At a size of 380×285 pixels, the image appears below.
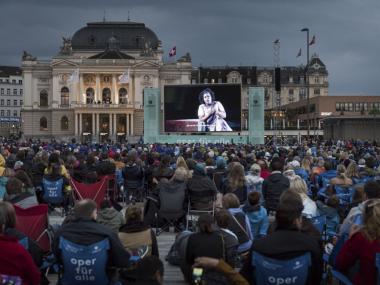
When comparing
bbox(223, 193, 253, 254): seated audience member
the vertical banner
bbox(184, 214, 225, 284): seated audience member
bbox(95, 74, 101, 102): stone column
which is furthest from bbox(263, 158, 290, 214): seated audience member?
bbox(95, 74, 101, 102): stone column

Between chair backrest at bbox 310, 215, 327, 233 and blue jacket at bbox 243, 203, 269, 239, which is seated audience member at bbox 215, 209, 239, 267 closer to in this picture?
blue jacket at bbox 243, 203, 269, 239

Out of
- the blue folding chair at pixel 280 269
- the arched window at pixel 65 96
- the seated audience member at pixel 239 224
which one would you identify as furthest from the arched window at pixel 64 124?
the blue folding chair at pixel 280 269

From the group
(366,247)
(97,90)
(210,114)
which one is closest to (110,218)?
(366,247)

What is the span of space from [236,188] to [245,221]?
13.8 ft

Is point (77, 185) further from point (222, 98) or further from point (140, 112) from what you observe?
point (140, 112)

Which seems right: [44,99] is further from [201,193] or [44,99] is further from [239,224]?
[239,224]

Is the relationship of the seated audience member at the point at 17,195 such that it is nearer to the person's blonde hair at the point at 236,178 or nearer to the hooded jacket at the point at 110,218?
the hooded jacket at the point at 110,218

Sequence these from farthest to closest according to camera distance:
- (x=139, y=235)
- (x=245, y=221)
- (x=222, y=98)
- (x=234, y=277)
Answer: (x=222, y=98) → (x=245, y=221) → (x=139, y=235) → (x=234, y=277)

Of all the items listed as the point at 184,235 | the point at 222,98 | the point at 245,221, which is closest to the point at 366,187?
the point at 245,221

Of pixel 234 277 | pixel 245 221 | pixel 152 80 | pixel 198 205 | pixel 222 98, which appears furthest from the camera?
pixel 152 80

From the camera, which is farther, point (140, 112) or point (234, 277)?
point (140, 112)

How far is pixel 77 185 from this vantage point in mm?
13539

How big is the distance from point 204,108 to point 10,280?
43.9m

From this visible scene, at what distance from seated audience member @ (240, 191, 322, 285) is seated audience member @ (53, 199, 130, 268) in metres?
1.40
